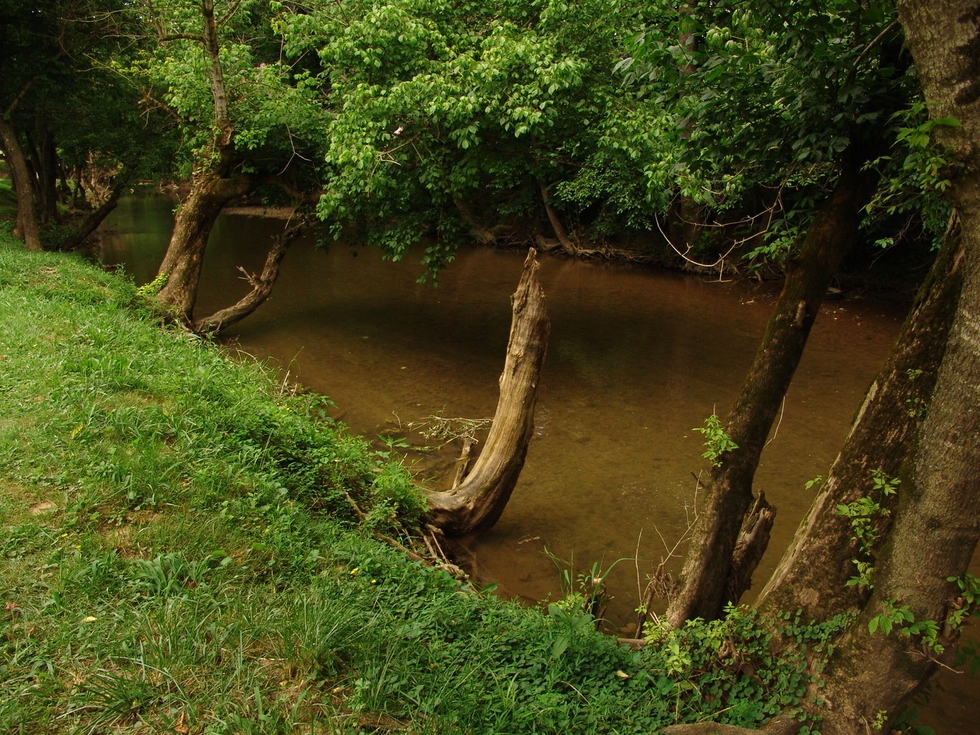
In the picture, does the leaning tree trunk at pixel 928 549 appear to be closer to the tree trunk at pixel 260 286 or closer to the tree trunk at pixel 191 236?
the tree trunk at pixel 191 236

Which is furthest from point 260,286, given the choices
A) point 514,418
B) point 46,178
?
point 46,178

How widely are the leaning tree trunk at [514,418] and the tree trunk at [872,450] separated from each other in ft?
8.64

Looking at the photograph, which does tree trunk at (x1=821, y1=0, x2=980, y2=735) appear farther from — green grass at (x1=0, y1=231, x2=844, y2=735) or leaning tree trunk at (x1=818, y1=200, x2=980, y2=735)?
green grass at (x1=0, y1=231, x2=844, y2=735)

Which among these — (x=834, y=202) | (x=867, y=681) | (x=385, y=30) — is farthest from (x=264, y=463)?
(x=385, y=30)

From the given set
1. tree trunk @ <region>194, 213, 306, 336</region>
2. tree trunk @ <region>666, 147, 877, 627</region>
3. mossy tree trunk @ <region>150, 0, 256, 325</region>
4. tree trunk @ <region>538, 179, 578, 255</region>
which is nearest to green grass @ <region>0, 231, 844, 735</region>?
tree trunk @ <region>666, 147, 877, 627</region>

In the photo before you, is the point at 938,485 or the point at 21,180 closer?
the point at 938,485

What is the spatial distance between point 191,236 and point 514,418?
764 centimetres

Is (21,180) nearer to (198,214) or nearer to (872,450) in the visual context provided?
(198,214)

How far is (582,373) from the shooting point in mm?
10680

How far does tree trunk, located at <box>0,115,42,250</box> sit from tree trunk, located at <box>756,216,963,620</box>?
14.3 metres

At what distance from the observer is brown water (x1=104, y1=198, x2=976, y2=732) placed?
248 inches

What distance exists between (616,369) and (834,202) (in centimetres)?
671

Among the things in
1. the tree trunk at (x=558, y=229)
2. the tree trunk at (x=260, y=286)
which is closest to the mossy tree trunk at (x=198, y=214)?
the tree trunk at (x=260, y=286)

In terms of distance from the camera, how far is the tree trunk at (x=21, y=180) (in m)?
13.0
